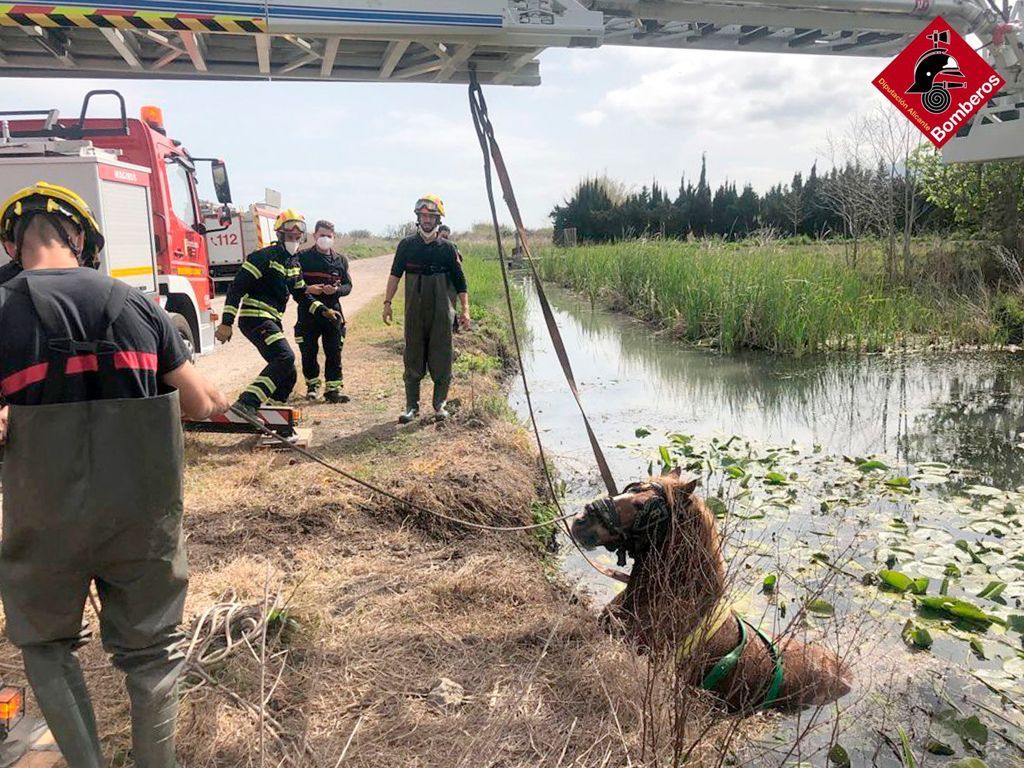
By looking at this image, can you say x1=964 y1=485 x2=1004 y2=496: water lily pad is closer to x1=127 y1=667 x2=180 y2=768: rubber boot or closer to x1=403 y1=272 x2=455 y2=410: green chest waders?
x1=403 y1=272 x2=455 y2=410: green chest waders

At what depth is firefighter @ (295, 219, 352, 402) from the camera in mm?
7738

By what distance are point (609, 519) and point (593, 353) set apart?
34.8 ft

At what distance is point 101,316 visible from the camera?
2064 millimetres

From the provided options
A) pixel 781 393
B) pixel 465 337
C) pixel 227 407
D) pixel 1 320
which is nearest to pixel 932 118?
pixel 781 393

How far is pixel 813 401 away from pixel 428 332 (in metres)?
4.98

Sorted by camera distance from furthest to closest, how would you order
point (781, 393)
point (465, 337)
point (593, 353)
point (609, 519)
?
point (593, 353) → point (465, 337) → point (781, 393) → point (609, 519)

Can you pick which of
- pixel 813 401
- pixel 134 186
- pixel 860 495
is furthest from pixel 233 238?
pixel 860 495

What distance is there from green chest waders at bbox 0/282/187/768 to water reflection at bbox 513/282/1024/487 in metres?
4.84

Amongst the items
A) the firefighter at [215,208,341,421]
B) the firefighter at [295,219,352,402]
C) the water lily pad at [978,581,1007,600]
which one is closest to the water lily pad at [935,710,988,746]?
the water lily pad at [978,581,1007,600]

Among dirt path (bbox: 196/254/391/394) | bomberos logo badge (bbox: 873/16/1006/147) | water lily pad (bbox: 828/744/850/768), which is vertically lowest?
water lily pad (bbox: 828/744/850/768)

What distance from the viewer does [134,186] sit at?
7355mm

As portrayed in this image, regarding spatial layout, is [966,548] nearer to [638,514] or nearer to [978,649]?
[978,649]

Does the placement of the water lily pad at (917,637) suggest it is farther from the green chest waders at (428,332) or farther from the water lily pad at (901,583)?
the green chest waders at (428,332)

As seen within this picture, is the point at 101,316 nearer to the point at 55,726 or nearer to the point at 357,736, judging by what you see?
the point at 55,726
